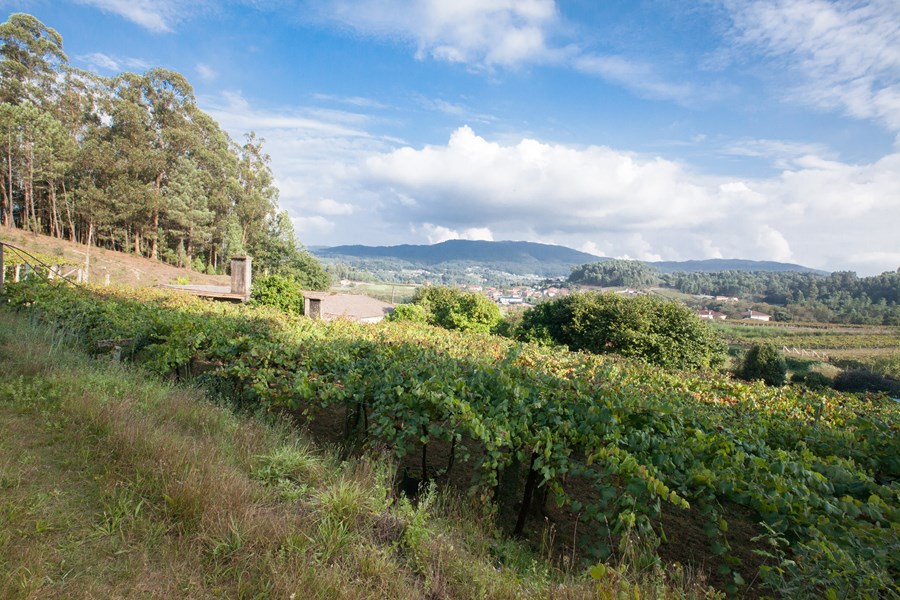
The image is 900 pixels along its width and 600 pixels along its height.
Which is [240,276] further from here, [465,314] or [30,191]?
[30,191]

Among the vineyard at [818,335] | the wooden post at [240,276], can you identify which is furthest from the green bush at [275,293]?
the vineyard at [818,335]

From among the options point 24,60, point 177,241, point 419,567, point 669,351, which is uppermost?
point 24,60

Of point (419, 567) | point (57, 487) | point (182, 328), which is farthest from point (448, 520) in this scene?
point (182, 328)

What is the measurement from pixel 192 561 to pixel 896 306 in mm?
69119

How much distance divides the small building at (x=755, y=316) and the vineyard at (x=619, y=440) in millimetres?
64257

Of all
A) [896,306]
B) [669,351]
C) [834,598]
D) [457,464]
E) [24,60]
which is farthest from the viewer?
[896,306]

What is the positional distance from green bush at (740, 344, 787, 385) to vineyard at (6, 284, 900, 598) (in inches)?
758

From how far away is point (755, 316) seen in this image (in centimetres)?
6091

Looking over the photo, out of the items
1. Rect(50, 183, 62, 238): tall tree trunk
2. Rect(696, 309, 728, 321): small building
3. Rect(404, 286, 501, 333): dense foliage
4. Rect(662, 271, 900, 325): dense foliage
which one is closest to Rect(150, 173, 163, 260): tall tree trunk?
Rect(50, 183, 62, 238): tall tree trunk

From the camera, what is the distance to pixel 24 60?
3703cm

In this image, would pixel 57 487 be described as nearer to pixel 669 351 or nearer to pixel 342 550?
pixel 342 550

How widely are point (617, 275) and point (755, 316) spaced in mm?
36965

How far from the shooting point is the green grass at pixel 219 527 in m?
2.11

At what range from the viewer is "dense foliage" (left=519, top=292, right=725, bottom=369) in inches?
736
